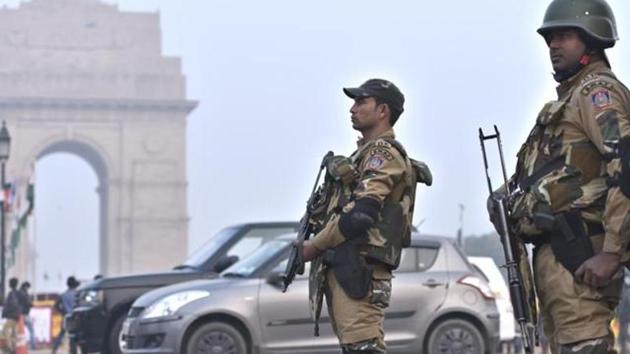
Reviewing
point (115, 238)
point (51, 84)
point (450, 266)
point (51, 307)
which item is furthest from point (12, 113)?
point (450, 266)

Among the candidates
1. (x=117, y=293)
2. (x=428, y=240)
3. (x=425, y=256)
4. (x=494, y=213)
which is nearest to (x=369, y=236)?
(x=494, y=213)

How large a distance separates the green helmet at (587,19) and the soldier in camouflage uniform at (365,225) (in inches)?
65.6

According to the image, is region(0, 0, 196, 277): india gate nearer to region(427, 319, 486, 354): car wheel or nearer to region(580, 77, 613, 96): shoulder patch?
region(427, 319, 486, 354): car wheel

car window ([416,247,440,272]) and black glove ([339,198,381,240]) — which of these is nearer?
black glove ([339,198,381,240])

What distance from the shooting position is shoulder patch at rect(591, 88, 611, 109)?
226 inches

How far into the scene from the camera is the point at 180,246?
87.4 m

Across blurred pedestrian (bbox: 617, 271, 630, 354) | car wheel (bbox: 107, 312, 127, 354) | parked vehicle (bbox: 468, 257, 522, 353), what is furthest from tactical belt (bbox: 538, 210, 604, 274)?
blurred pedestrian (bbox: 617, 271, 630, 354)

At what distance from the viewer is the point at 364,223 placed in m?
7.38

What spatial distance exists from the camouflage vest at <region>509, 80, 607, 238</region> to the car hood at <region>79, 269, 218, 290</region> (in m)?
11.5

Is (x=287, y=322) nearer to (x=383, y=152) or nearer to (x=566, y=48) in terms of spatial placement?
(x=383, y=152)

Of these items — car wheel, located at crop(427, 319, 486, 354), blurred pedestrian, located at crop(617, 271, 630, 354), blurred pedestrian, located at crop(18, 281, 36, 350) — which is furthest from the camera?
blurred pedestrian, located at crop(18, 281, 36, 350)

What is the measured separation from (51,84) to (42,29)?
2.65m

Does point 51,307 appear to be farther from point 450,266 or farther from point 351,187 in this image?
point 351,187

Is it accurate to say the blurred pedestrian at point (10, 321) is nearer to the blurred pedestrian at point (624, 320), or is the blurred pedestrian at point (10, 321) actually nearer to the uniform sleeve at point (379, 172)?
the blurred pedestrian at point (624, 320)
